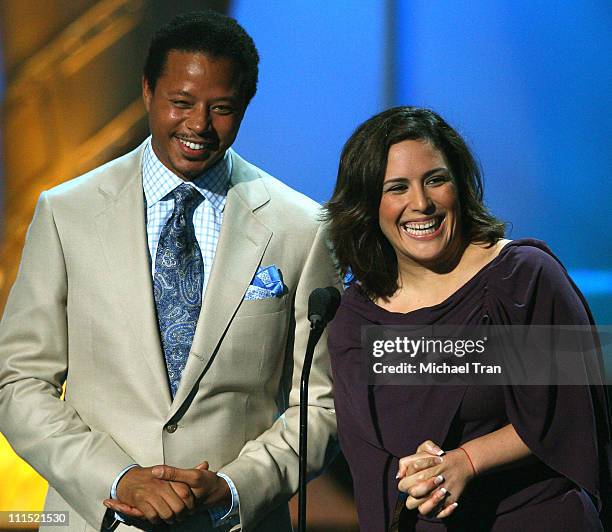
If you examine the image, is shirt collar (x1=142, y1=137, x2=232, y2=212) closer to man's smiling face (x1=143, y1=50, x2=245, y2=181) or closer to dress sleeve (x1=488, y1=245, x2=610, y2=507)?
man's smiling face (x1=143, y1=50, x2=245, y2=181)

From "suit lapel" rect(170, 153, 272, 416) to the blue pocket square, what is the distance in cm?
2

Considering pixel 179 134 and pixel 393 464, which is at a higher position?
pixel 179 134

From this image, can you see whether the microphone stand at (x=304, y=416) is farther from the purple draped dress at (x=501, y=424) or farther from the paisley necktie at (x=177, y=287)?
the paisley necktie at (x=177, y=287)

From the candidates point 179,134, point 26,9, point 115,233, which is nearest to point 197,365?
point 115,233

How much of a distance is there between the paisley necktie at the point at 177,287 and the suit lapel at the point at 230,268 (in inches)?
1.3

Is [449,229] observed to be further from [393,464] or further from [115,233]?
[115,233]

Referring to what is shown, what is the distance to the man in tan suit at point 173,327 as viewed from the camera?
2.16 m

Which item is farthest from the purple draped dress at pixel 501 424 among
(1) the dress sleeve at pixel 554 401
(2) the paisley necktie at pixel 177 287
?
(2) the paisley necktie at pixel 177 287

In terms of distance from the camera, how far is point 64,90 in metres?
2.91

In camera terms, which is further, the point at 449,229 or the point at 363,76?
the point at 363,76

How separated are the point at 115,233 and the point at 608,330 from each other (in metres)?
1.50

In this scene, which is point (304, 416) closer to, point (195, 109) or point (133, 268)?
point (133, 268)

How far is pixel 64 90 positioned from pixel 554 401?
1674 mm

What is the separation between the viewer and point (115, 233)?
2.23 meters
